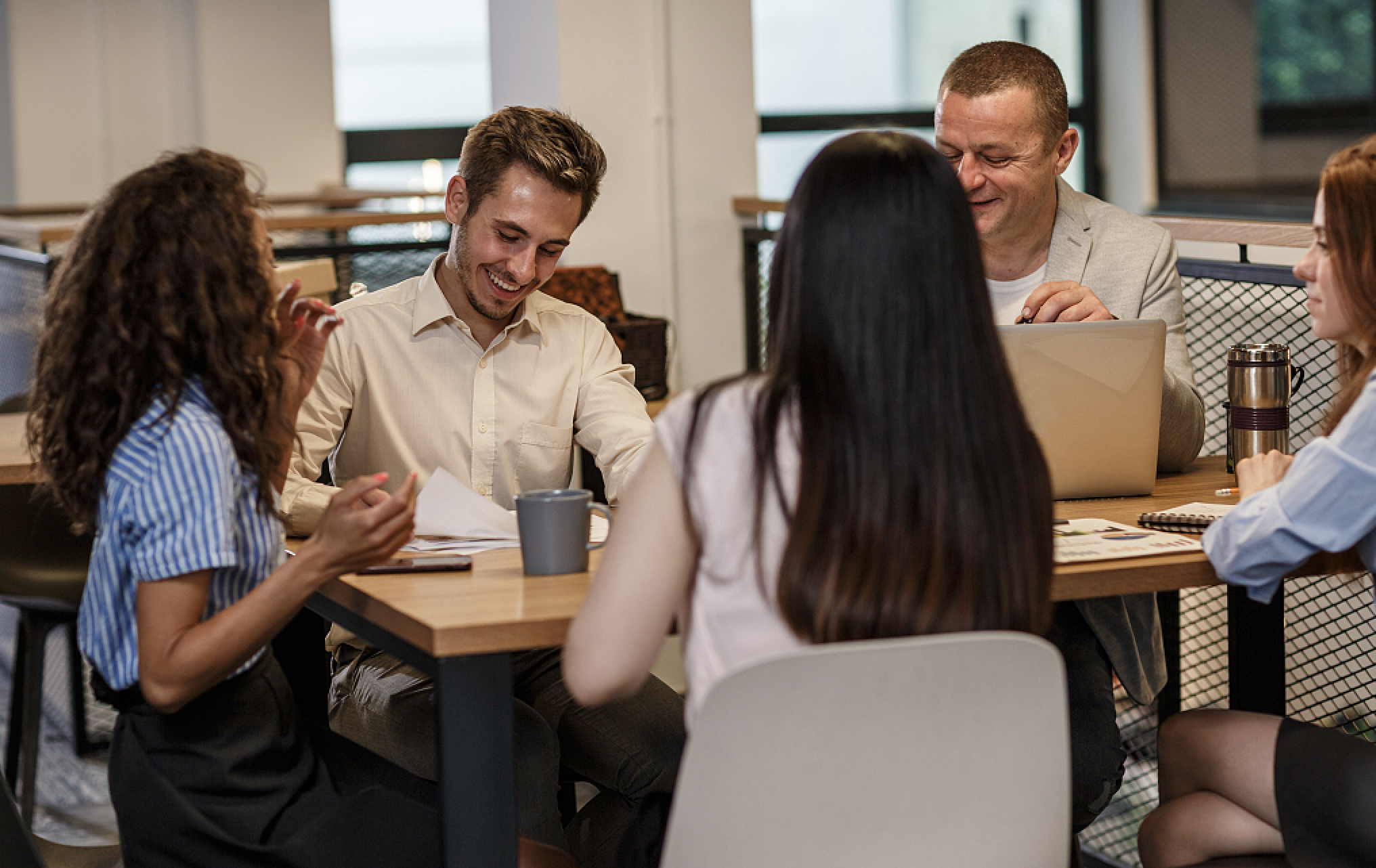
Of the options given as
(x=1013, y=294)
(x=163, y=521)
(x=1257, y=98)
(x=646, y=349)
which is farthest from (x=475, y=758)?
(x=1257, y=98)

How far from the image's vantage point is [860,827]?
1.04m

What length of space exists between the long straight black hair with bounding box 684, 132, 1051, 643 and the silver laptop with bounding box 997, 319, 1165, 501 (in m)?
0.51

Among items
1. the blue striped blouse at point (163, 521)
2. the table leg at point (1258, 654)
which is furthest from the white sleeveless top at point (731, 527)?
the table leg at point (1258, 654)

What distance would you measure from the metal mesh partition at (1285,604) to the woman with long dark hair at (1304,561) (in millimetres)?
697

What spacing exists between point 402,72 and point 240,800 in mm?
6285

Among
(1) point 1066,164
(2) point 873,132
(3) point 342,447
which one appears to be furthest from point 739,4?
(2) point 873,132

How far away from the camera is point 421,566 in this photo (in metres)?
1.45

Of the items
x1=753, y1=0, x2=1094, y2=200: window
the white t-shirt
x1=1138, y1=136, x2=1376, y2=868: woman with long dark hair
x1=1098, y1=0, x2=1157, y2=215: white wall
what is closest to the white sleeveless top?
x1=1138, y1=136, x2=1376, y2=868: woman with long dark hair

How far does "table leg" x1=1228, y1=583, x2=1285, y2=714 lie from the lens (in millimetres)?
1835

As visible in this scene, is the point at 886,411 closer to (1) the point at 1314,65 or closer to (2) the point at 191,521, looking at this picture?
(2) the point at 191,521

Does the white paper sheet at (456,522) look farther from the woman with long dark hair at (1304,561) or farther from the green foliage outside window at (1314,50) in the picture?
the green foliage outside window at (1314,50)

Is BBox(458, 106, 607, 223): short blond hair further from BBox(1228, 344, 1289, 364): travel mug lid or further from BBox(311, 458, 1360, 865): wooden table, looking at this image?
BBox(1228, 344, 1289, 364): travel mug lid

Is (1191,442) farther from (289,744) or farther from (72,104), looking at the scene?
(72,104)

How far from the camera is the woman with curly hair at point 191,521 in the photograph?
1258mm
